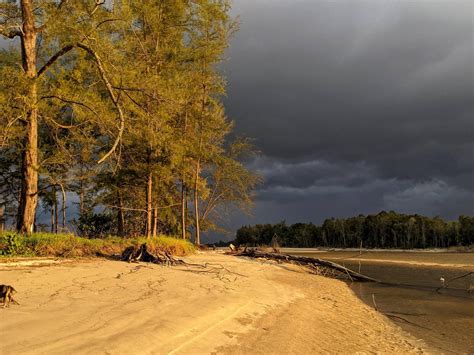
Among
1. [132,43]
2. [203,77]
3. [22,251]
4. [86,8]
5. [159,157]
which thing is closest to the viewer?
[22,251]

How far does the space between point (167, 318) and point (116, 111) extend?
11.1m

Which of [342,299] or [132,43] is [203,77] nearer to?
[132,43]

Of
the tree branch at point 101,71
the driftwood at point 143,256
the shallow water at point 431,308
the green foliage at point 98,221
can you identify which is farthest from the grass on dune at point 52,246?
the green foliage at point 98,221

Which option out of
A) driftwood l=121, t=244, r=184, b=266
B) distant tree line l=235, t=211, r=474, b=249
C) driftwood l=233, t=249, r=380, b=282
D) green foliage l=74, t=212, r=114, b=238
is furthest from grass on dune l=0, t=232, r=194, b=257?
distant tree line l=235, t=211, r=474, b=249

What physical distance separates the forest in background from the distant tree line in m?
37.5

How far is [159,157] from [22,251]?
35.7 ft

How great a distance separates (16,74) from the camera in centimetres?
1214

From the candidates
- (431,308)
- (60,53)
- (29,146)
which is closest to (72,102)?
(60,53)

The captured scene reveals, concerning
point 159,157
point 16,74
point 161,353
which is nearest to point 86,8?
point 16,74

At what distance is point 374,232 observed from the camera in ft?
279

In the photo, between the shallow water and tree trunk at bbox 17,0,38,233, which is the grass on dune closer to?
tree trunk at bbox 17,0,38,233

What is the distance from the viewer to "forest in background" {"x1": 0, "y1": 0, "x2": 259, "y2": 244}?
13.2 metres

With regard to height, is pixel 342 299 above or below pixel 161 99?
below

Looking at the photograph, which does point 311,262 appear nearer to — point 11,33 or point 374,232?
point 11,33
